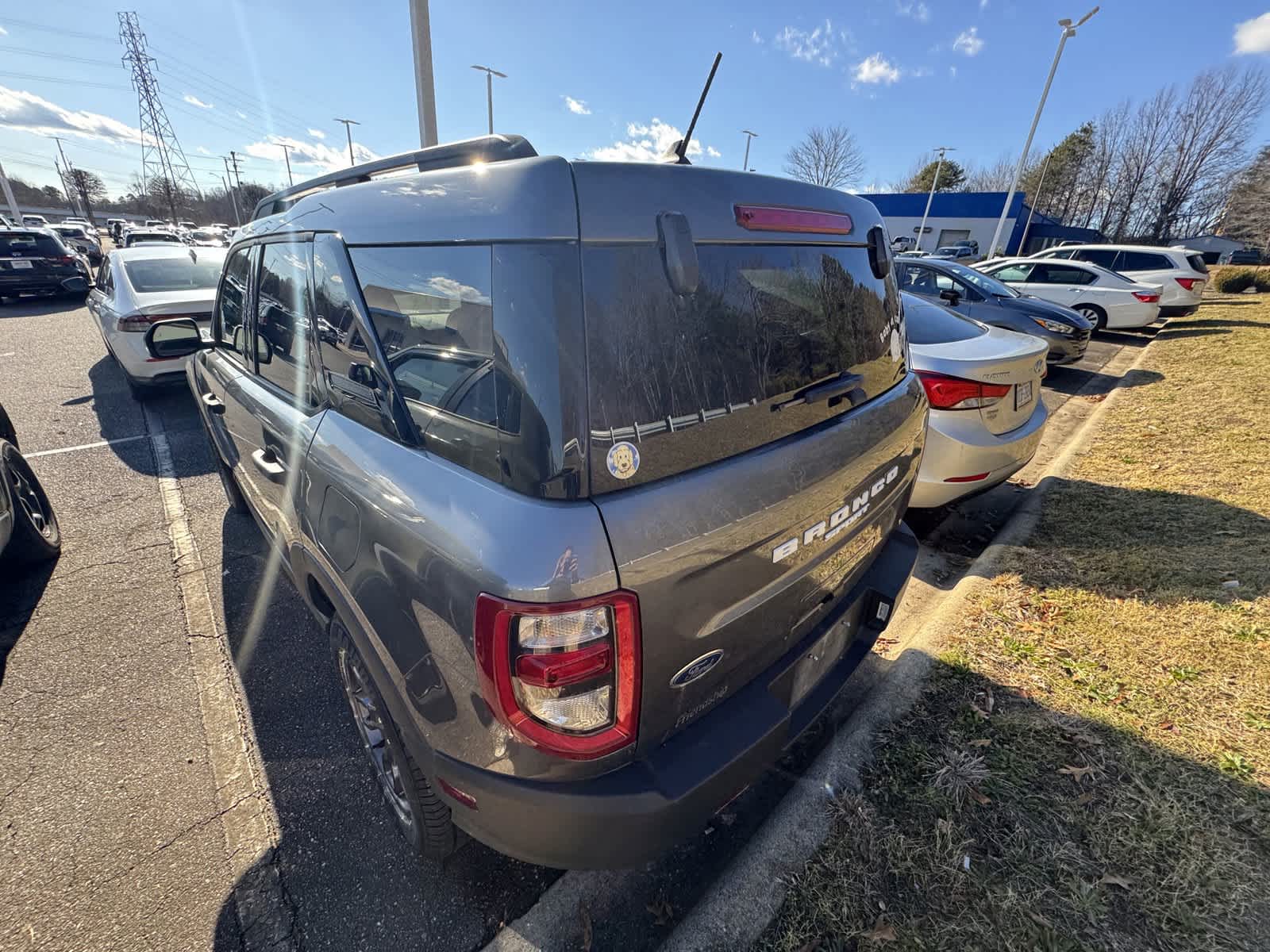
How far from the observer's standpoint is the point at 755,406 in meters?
1.51

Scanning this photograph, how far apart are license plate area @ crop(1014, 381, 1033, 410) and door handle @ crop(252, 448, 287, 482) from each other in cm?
399

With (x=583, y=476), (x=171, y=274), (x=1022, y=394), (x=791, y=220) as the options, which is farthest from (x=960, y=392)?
(x=171, y=274)

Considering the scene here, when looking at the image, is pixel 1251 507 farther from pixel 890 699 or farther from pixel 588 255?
pixel 588 255

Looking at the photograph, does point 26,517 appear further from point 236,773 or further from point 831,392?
point 831,392

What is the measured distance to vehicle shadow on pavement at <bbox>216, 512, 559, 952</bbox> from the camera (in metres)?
1.72

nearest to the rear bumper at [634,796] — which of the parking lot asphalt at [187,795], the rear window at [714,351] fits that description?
the parking lot asphalt at [187,795]

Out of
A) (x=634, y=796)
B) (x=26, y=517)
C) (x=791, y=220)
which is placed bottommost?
(x=26, y=517)

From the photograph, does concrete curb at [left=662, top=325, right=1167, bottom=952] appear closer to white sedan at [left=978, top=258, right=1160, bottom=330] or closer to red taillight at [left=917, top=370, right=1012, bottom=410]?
red taillight at [left=917, top=370, right=1012, bottom=410]

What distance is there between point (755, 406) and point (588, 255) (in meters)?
0.60

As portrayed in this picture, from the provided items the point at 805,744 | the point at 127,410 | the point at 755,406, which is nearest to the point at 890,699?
the point at 805,744

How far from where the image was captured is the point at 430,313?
4.74ft

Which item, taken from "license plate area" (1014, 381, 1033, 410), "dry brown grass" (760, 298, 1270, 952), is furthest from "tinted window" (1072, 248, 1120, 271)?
"license plate area" (1014, 381, 1033, 410)

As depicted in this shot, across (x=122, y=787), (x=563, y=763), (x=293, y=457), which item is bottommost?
(x=122, y=787)

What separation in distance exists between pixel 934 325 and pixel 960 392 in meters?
0.89
